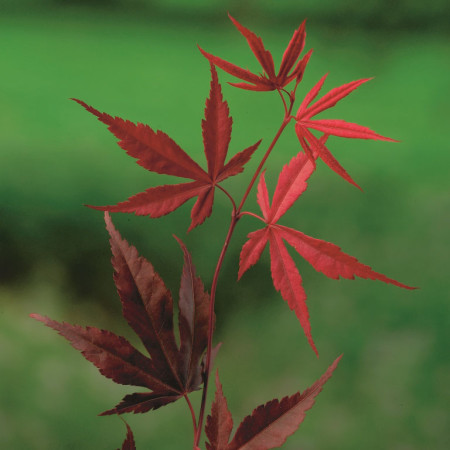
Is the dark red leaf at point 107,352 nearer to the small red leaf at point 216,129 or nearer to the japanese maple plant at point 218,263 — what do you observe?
the japanese maple plant at point 218,263

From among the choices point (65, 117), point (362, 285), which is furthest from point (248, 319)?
point (65, 117)

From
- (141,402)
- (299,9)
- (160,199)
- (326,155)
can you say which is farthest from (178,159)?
(299,9)

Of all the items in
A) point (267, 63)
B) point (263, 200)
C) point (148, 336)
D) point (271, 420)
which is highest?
point (267, 63)

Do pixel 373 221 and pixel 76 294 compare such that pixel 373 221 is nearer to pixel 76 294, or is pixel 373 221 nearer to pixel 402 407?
pixel 402 407

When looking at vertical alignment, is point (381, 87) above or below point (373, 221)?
above

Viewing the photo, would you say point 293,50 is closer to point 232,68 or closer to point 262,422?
point 232,68
